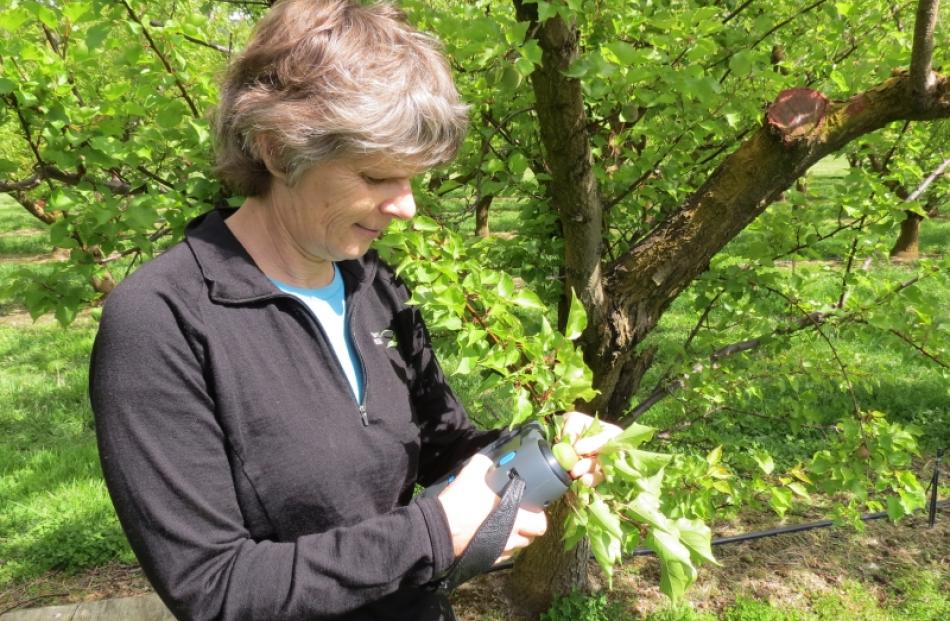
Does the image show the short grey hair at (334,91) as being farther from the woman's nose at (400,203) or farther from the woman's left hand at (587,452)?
the woman's left hand at (587,452)

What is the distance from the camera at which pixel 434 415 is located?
68.4 inches

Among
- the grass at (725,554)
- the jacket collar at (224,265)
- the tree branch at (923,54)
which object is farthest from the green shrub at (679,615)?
the jacket collar at (224,265)

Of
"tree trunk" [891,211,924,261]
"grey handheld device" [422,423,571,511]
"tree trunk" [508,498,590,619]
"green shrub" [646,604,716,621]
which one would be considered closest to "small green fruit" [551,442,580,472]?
"grey handheld device" [422,423,571,511]

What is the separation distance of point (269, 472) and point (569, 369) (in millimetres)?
637

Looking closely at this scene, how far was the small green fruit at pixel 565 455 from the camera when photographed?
4.39ft

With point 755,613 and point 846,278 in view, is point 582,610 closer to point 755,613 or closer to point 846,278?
point 755,613

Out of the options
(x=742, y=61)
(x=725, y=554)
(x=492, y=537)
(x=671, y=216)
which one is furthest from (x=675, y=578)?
(x=725, y=554)

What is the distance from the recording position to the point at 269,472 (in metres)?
1.27

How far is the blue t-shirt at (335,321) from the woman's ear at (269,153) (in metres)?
0.22

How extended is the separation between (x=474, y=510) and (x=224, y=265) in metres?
0.64

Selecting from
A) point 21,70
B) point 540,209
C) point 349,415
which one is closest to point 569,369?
point 349,415

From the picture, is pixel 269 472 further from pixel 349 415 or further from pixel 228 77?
pixel 228 77

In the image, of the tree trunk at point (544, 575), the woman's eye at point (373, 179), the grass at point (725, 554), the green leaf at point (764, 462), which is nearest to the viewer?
the woman's eye at point (373, 179)

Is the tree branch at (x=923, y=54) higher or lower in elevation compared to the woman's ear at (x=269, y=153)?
higher
